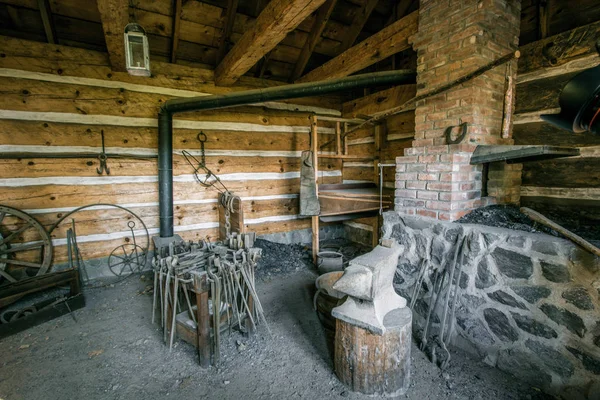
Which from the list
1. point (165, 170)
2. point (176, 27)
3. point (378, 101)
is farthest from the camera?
point (378, 101)

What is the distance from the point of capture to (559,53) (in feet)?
8.48

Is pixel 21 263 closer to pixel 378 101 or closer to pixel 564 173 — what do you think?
pixel 378 101

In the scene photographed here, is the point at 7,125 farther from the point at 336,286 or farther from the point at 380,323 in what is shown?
the point at 380,323

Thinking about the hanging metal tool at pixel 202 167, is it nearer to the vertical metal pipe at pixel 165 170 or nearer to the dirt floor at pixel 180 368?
the vertical metal pipe at pixel 165 170

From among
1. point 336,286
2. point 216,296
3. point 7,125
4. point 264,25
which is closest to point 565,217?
point 336,286

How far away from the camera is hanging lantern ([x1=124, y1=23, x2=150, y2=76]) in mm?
2279

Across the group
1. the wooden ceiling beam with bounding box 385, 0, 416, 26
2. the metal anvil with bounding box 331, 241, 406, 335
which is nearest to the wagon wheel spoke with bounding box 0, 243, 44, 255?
the metal anvil with bounding box 331, 241, 406, 335

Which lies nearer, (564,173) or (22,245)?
(564,173)

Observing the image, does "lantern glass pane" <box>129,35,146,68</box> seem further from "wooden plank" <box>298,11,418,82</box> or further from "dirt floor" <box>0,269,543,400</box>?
"wooden plank" <box>298,11,418,82</box>

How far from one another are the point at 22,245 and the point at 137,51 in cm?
273

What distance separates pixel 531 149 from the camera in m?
2.00


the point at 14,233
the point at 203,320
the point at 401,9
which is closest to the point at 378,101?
the point at 401,9

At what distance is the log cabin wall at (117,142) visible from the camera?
3.39 metres

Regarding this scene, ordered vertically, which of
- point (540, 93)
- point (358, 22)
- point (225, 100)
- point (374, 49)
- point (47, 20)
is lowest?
point (540, 93)
